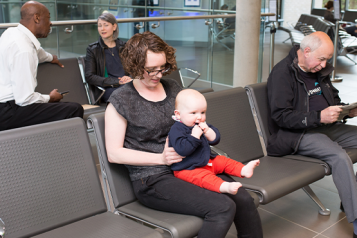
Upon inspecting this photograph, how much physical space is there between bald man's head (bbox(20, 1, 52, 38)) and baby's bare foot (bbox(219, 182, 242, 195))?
2.06m

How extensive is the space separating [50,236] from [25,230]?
13 cm

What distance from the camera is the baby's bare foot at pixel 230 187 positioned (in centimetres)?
168

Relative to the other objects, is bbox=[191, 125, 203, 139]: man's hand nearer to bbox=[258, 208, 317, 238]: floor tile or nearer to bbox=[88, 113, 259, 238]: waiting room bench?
bbox=[88, 113, 259, 238]: waiting room bench

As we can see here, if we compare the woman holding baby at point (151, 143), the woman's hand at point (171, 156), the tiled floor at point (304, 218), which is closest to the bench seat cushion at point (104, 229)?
the woman holding baby at point (151, 143)

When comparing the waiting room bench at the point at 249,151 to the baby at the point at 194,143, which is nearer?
the baby at the point at 194,143

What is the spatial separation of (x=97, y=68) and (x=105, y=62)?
102 millimetres

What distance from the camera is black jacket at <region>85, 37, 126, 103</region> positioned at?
383 cm

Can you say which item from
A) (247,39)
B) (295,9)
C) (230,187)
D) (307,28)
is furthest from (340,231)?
(295,9)

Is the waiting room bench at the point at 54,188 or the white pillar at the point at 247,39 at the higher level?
the white pillar at the point at 247,39

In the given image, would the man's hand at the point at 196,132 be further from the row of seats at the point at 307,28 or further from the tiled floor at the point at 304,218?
the row of seats at the point at 307,28

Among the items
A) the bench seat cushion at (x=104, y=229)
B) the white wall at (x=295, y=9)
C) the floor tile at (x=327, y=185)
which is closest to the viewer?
the bench seat cushion at (x=104, y=229)

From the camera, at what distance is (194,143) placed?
68.4 inches

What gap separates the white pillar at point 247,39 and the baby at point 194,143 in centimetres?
319

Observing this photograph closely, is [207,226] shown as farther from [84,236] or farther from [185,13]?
[185,13]
